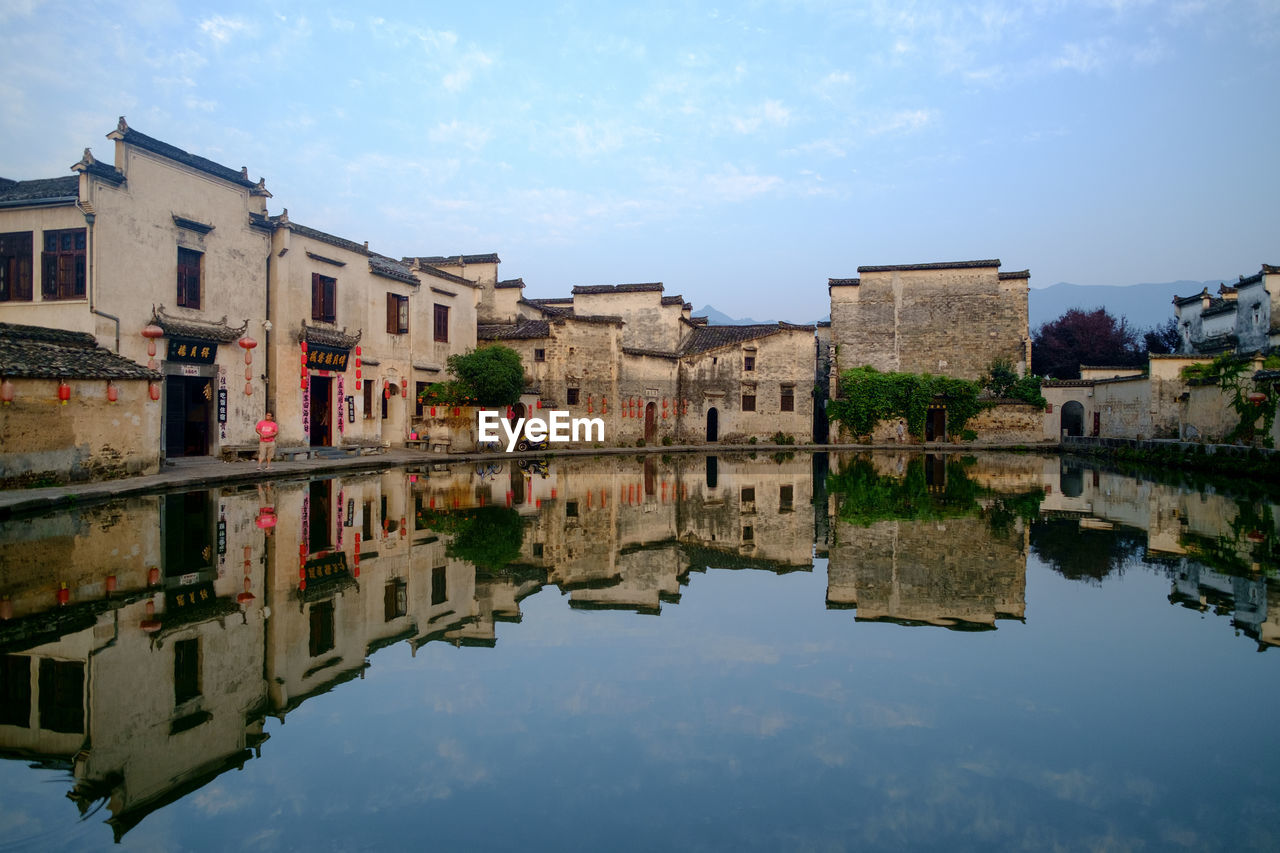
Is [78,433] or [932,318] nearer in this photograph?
[78,433]

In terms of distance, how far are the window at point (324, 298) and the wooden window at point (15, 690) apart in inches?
703

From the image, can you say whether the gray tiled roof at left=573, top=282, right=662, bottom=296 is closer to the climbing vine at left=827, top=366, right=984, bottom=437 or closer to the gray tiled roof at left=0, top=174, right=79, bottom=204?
the climbing vine at left=827, top=366, right=984, bottom=437

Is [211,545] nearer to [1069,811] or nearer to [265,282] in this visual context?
[1069,811]

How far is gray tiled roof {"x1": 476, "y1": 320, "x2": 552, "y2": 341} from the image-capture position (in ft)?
98.6

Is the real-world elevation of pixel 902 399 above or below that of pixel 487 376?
below

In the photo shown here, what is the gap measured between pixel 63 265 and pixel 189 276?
258 cm

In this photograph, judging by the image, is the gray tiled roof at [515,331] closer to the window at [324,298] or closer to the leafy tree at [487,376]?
the leafy tree at [487,376]

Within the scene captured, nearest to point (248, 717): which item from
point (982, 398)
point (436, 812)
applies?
point (436, 812)

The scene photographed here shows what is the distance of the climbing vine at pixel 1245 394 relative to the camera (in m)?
20.4

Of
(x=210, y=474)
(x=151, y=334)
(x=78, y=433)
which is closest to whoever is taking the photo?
(x=78, y=433)

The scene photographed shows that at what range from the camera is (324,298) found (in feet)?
71.6

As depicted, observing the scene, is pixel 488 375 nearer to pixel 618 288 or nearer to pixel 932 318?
pixel 618 288

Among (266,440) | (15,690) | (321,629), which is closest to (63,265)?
(266,440)

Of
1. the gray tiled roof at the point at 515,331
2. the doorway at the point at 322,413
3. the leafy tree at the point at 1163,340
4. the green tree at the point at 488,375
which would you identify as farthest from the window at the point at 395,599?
the leafy tree at the point at 1163,340
